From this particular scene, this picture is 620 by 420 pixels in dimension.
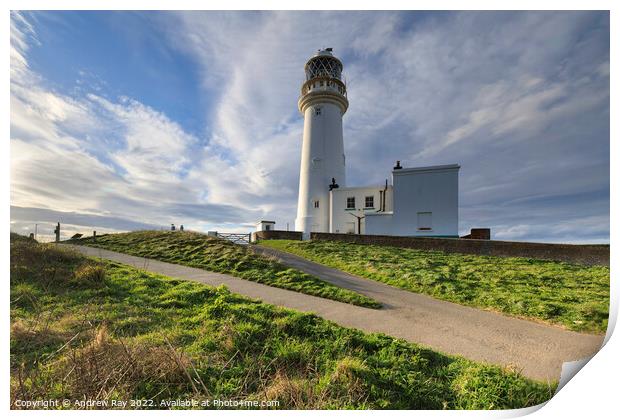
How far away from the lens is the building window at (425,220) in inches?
573

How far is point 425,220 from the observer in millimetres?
14734

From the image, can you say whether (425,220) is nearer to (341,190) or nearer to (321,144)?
(341,190)

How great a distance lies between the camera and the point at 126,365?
230 cm

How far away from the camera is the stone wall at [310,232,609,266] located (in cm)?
877

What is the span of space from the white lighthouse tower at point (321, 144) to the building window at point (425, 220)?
22.7 ft

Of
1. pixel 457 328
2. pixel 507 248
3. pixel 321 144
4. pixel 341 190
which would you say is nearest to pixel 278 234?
pixel 341 190

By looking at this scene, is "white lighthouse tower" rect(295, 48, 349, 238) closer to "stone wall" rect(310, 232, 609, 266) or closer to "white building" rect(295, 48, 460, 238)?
"white building" rect(295, 48, 460, 238)

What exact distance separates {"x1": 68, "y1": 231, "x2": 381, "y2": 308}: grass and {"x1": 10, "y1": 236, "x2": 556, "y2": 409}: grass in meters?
2.16

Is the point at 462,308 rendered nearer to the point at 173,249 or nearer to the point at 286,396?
the point at 286,396

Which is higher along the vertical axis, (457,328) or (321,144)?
(321,144)

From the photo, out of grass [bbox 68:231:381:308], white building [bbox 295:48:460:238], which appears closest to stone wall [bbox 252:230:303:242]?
white building [bbox 295:48:460:238]

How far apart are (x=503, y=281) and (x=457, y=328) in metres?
4.14

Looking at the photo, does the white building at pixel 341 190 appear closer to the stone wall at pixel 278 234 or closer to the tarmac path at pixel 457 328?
the stone wall at pixel 278 234

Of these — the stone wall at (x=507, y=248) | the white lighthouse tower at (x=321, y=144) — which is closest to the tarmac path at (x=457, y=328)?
the stone wall at (x=507, y=248)
